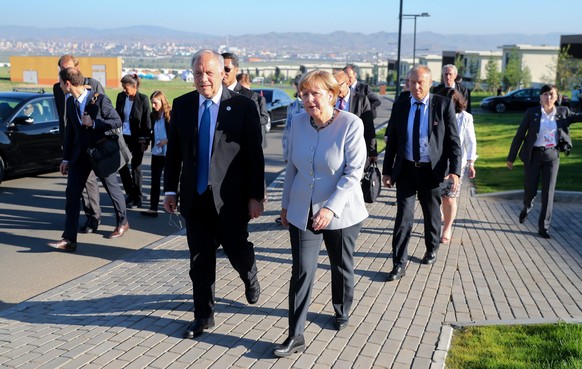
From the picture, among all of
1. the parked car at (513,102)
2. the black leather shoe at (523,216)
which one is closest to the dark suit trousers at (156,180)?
the black leather shoe at (523,216)

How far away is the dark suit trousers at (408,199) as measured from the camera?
20.2 feet

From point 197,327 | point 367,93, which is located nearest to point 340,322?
point 197,327

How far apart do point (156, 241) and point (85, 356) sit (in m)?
3.65

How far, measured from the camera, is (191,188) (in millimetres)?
4617

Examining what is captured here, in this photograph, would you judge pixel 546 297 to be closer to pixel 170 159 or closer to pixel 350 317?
pixel 350 317

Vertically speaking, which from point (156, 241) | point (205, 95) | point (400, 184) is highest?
point (205, 95)

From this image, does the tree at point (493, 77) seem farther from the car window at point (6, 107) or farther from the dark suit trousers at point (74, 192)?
the dark suit trousers at point (74, 192)

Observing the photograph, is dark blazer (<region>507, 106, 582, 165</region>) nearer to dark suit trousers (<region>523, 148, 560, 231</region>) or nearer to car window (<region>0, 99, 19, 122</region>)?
dark suit trousers (<region>523, 148, 560, 231</region>)

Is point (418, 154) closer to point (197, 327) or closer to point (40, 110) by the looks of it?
point (197, 327)

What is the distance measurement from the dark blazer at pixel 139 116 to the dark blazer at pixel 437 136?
4.83m

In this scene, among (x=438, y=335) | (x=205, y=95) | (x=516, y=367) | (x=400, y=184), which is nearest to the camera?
(x=516, y=367)

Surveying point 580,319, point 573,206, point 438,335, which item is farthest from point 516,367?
point 573,206

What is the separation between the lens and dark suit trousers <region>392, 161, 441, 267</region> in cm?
617

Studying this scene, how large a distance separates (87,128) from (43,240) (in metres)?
1.64
